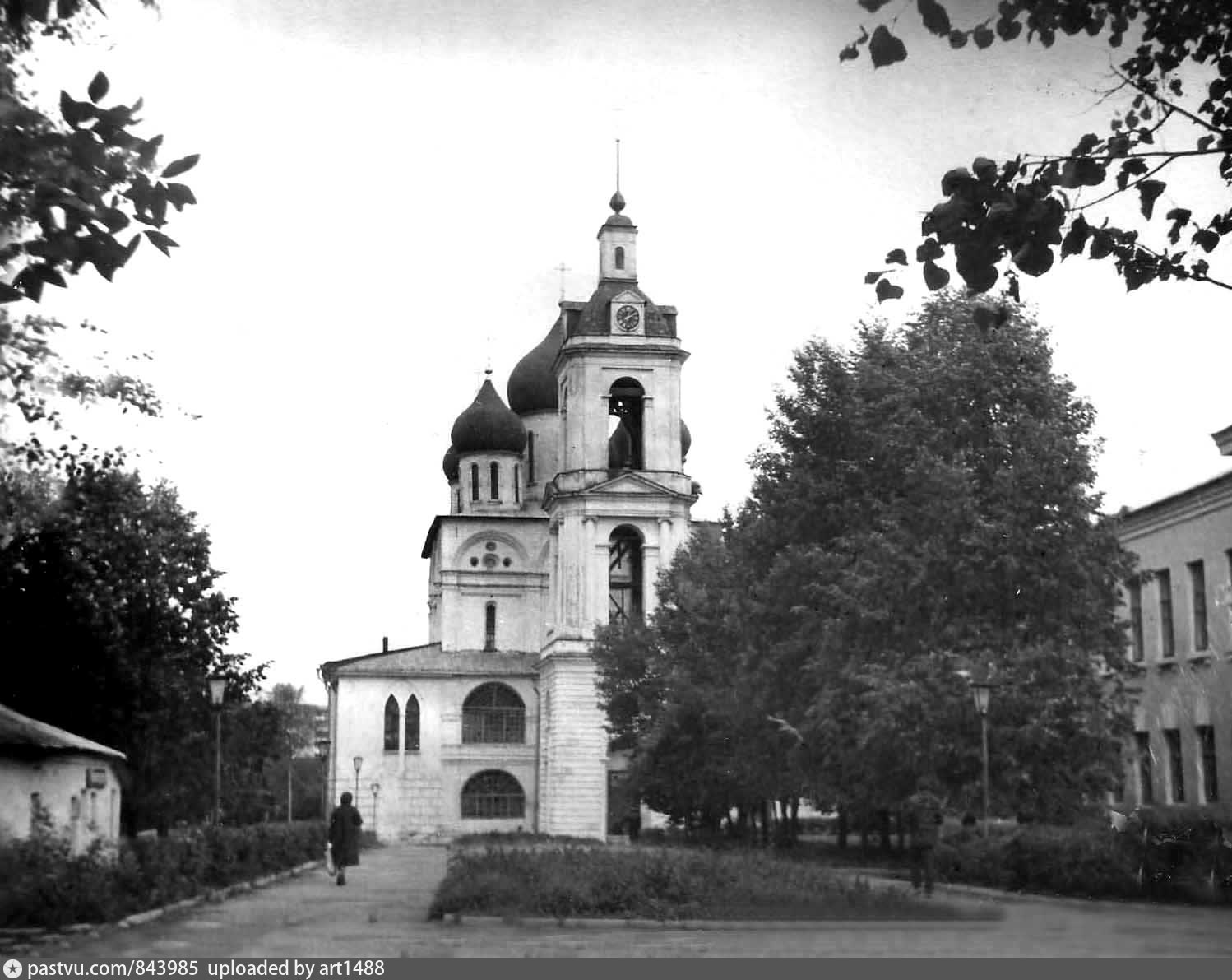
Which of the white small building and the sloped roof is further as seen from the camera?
the sloped roof

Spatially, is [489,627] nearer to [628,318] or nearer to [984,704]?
[628,318]

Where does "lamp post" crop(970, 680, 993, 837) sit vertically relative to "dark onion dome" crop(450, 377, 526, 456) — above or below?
below

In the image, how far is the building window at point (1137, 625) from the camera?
37.3 metres

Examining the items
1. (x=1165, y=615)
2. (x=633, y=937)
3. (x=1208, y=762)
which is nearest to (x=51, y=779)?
(x=633, y=937)

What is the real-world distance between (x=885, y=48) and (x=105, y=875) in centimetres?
1240

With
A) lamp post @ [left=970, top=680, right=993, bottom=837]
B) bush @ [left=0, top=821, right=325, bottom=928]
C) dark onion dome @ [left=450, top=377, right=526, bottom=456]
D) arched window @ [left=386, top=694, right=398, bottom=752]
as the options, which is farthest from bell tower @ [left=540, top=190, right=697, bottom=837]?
bush @ [left=0, top=821, right=325, bottom=928]

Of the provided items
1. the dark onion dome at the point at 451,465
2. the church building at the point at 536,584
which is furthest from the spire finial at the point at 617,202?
the dark onion dome at the point at 451,465

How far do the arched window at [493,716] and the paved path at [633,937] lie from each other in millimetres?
56792

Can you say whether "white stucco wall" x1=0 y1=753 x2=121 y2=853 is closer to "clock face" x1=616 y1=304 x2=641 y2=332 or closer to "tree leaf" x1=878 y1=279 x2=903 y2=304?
"tree leaf" x1=878 y1=279 x2=903 y2=304

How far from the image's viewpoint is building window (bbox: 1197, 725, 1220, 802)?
110 ft

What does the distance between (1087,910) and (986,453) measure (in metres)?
10.4

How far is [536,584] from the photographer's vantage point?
282 feet

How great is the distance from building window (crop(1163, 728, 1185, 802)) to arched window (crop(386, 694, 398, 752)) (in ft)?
161

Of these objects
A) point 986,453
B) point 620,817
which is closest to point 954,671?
point 986,453
